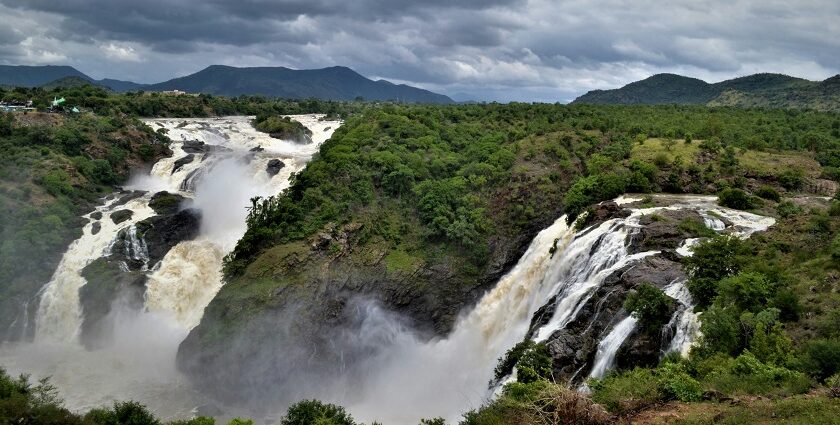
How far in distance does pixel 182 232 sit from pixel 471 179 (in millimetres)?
22236

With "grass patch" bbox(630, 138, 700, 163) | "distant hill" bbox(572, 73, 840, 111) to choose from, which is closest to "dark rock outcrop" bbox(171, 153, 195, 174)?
"grass patch" bbox(630, 138, 700, 163)

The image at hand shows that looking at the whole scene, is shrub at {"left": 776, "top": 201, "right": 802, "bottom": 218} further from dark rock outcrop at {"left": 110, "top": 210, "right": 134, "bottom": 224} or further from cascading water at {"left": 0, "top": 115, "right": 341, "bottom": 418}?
dark rock outcrop at {"left": 110, "top": 210, "right": 134, "bottom": 224}

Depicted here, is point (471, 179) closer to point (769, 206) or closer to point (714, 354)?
point (769, 206)

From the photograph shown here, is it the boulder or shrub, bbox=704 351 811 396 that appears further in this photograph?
the boulder

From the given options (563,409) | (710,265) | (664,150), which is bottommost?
(563,409)

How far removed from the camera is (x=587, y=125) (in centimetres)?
5103

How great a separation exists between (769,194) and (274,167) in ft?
129

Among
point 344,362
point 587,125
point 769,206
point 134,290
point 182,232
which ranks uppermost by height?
point 587,125

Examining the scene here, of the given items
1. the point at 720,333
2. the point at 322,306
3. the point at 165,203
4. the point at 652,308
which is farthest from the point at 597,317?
the point at 165,203

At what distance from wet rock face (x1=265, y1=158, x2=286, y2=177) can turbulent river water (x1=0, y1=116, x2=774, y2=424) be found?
788 centimetres

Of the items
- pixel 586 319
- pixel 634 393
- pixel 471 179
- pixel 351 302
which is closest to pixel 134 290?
pixel 351 302

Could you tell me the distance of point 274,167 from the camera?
52.8 meters

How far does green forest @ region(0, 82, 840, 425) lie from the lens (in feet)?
52.6

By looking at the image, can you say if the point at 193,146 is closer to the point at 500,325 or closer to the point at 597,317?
the point at 500,325
